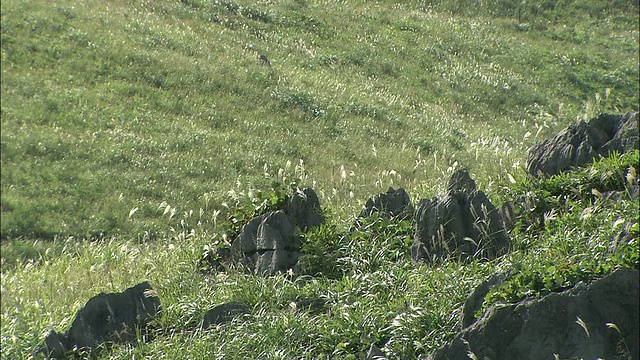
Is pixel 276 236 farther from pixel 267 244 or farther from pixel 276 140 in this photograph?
pixel 276 140

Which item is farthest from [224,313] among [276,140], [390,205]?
[276,140]

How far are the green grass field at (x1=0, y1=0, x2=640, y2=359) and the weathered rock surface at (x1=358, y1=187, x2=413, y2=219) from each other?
0.37 m

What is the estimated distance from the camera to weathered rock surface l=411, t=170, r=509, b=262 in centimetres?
746

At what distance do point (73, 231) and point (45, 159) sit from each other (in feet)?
9.11

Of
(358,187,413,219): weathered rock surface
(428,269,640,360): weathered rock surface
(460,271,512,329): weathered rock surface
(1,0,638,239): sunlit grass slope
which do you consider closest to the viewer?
(428,269,640,360): weathered rock surface

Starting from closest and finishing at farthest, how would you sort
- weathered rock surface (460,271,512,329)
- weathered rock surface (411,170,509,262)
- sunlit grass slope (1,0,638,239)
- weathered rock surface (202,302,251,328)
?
weathered rock surface (460,271,512,329) → weathered rock surface (202,302,251,328) → weathered rock surface (411,170,509,262) → sunlit grass slope (1,0,638,239)

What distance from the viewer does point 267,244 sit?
8.38m

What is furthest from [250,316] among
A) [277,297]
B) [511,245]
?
[511,245]

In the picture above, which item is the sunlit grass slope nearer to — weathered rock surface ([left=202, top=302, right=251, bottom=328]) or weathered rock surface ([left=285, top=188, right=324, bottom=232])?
weathered rock surface ([left=285, top=188, right=324, bottom=232])

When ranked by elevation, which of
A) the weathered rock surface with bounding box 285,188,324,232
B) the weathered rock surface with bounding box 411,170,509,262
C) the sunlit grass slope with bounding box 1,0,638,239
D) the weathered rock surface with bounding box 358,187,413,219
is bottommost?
the sunlit grass slope with bounding box 1,0,638,239

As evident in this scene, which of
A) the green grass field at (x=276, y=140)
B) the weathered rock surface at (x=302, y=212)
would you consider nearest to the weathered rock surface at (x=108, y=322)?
the green grass field at (x=276, y=140)

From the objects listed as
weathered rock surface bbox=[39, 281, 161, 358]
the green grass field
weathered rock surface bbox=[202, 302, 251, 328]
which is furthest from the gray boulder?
weathered rock surface bbox=[39, 281, 161, 358]

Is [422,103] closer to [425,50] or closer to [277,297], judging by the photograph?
[425,50]

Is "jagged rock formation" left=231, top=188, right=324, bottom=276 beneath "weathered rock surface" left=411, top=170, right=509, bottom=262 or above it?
beneath
